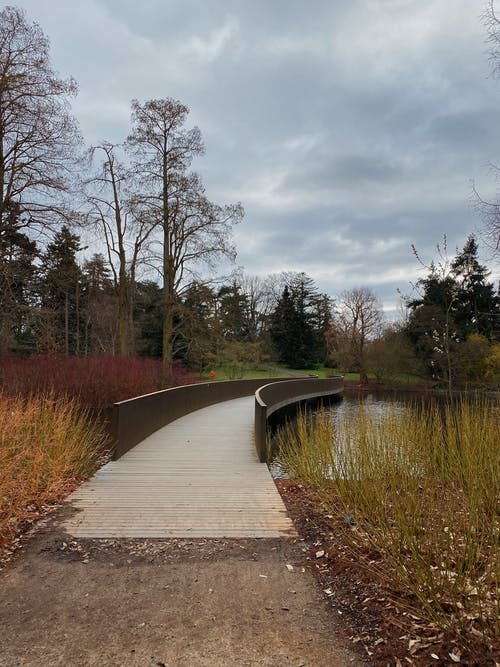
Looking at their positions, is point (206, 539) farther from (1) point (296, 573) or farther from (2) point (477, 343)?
(2) point (477, 343)

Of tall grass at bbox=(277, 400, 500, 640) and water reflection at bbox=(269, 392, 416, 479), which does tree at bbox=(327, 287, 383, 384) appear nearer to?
water reflection at bbox=(269, 392, 416, 479)

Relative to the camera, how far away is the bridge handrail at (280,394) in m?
7.91

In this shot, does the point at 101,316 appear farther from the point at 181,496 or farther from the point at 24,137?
the point at 181,496

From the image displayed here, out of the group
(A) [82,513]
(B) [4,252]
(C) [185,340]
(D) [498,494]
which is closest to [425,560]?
(D) [498,494]

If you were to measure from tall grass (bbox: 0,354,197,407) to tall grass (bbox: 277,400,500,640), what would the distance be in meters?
6.74

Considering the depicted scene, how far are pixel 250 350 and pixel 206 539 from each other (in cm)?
2984

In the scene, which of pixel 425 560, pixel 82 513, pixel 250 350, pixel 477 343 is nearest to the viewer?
pixel 425 560

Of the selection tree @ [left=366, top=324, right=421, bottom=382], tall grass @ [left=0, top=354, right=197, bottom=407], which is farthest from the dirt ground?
tree @ [left=366, top=324, right=421, bottom=382]

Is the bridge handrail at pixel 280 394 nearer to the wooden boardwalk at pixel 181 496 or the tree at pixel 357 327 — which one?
the wooden boardwalk at pixel 181 496

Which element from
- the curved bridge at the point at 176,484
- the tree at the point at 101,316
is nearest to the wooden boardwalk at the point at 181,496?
the curved bridge at the point at 176,484

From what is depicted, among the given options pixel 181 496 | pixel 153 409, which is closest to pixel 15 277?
pixel 153 409

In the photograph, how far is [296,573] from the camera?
3484 millimetres

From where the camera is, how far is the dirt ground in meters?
2.47

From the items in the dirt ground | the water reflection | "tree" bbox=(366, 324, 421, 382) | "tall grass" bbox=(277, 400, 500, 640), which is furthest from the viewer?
"tree" bbox=(366, 324, 421, 382)
